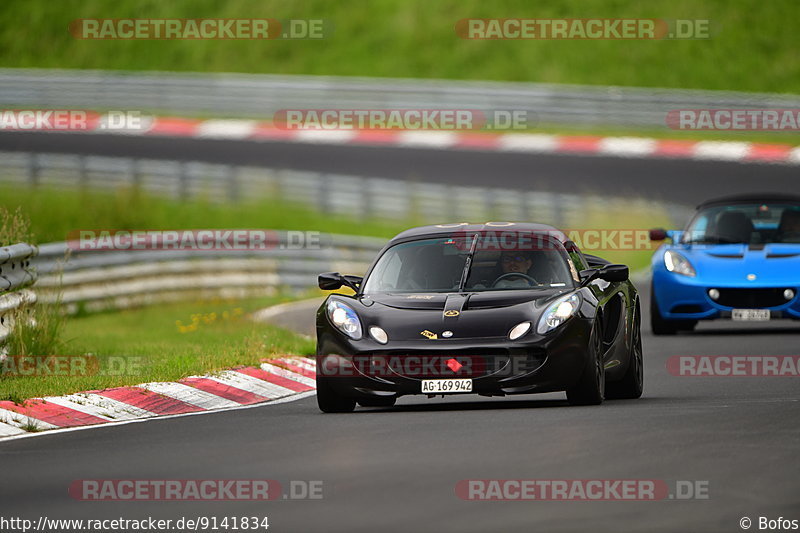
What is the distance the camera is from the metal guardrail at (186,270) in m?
23.8

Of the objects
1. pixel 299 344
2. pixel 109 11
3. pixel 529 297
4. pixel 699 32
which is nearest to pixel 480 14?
pixel 699 32

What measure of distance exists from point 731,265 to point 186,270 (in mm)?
10296

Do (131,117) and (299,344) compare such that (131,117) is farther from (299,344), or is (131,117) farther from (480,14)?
(299,344)

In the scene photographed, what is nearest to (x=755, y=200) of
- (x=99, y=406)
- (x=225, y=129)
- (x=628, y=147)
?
(x=99, y=406)

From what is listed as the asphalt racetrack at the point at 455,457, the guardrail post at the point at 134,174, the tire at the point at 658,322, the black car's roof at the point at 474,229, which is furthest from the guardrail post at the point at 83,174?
the black car's roof at the point at 474,229

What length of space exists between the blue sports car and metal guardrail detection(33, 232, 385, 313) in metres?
7.84

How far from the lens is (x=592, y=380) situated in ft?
38.2

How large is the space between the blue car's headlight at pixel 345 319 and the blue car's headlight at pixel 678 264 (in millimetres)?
7346

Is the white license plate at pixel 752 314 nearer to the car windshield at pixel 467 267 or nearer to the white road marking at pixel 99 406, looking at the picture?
the car windshield at pixel 467 267

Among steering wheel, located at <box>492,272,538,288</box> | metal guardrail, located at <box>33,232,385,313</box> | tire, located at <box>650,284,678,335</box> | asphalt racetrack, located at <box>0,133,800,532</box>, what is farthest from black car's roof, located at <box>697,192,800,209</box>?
metal guardrail, located at <box>33,232,385,313</box>

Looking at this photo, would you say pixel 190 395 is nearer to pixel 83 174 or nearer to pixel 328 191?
pixel 83 174

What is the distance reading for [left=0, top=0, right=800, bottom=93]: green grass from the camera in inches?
2069

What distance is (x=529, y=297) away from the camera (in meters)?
11.8

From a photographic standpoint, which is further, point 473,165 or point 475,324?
point 473,165
